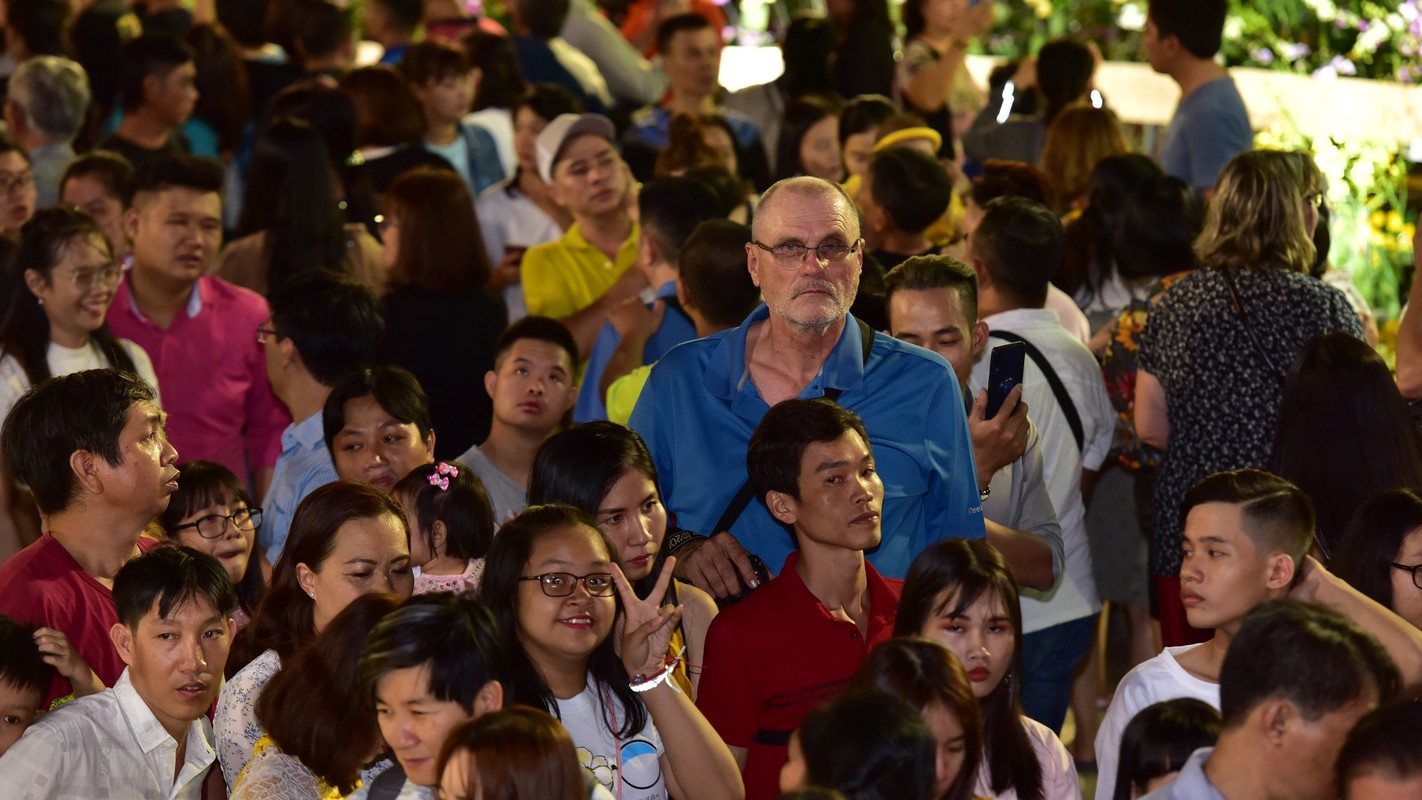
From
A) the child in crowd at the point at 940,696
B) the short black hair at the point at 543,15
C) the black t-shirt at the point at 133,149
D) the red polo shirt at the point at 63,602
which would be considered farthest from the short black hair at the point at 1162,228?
the short black hair at the point at 543,15

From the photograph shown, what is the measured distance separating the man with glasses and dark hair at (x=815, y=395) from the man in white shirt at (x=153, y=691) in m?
1.05

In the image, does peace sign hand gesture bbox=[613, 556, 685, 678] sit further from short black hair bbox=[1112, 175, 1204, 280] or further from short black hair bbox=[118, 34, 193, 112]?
short black hair bbox=[118, 34, 193, 112]

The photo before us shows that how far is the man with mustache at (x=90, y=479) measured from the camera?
417 cm

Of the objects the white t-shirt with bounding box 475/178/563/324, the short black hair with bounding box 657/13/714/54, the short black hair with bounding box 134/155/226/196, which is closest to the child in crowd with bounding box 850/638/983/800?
the short black hair with bounding box 134/155/226/196

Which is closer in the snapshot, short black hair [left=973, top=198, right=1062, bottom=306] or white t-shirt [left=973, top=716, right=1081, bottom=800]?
white t-shirt [left=973, top=716, right=1081, bottom=800]

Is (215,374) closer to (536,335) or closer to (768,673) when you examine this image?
(536,335)

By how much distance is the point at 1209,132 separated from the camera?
24.8 feet

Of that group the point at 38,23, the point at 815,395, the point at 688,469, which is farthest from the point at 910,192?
the point at 38,23

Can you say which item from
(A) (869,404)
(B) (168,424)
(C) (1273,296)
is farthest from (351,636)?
(C) (1273,296)

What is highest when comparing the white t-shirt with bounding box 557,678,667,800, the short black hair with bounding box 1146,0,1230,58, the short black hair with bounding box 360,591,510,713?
the short black hair with bounding box 1146,0,1230,58

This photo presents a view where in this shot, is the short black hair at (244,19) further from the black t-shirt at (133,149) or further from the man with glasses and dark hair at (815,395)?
the man with glasses and dark hair at (815,395)

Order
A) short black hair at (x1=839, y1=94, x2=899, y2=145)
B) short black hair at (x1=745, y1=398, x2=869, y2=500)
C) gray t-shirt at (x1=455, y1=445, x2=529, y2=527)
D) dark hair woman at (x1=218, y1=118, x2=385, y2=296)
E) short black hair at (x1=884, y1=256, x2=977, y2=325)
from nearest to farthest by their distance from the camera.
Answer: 1. short black hair at (x1=745, y1=398, x2=869, y2=500)
2. short black hair at (x1=884, y1=256, x2=977, y2=325)
3. gray t-shirt at (x1=455, y1=445, x2=529, y2=527)
4. dark hair woman at (x1=218, y1=118, x2=385, y2=296)
5. short black hair at (x1=839, y1=94, x2=899, y2=145)

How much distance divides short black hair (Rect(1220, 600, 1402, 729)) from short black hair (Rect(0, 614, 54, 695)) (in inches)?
93.0

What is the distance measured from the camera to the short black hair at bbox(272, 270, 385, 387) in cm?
534
